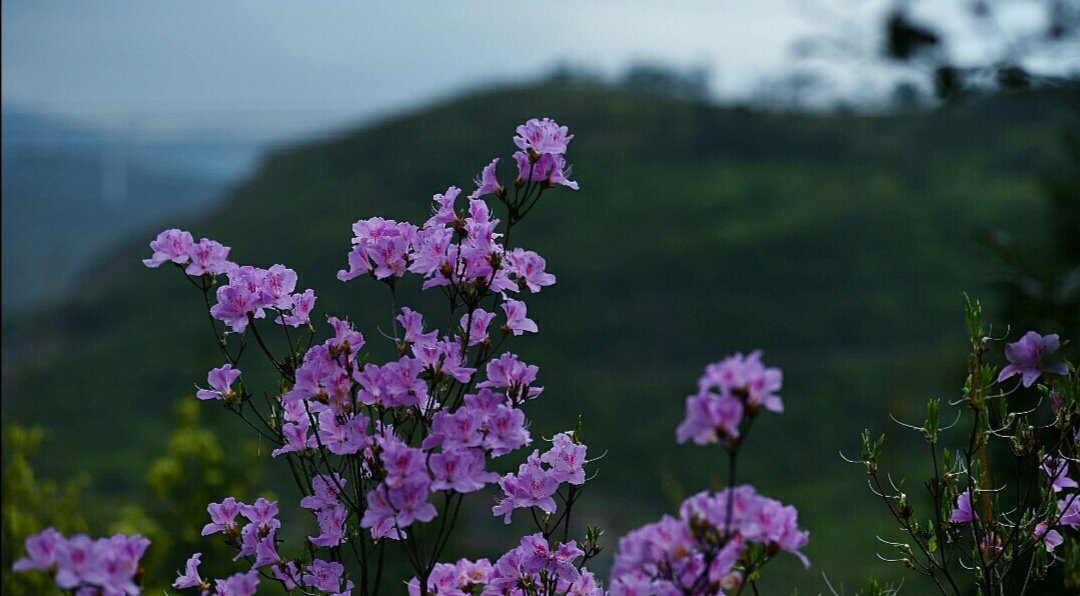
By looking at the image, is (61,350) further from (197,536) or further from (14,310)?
(197,536)

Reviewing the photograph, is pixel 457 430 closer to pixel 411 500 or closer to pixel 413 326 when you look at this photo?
pixel 411 500

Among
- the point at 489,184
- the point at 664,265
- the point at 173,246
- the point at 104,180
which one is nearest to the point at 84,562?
the point at 173,246

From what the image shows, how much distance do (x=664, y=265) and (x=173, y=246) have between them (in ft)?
131

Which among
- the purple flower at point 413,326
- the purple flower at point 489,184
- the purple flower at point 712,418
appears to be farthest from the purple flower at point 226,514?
the purple flower at point 712,418

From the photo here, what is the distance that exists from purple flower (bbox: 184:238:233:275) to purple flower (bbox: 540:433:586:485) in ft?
2.21

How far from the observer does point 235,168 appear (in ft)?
91.8

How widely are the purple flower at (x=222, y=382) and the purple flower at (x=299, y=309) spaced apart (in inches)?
5.0

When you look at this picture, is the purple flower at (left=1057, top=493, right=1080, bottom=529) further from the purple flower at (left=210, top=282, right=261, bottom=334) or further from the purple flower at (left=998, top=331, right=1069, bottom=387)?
the purple flower at (left=210, top=282, right=261, bottom=334)

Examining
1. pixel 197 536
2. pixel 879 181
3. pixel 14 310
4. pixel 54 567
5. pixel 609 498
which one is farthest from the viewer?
pixel 879 181

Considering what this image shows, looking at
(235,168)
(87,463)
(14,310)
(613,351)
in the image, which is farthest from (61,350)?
(14,310)

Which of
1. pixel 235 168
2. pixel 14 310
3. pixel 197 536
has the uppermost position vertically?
pixel 235 168

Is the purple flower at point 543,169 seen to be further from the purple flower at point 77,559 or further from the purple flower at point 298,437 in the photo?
the purple flower at point 77,559

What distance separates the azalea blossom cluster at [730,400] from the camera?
1.32 m

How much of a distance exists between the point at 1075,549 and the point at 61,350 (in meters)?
41.9
